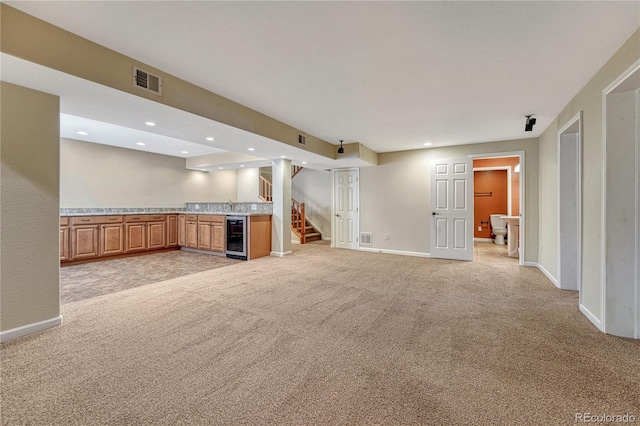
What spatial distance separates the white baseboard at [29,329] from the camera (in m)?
2.21

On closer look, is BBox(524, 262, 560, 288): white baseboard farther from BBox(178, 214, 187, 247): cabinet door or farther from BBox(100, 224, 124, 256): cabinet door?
BBox(100, 224, 124, 256): cabinet door

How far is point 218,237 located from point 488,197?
828 centimetres

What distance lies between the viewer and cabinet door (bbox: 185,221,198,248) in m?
6.64

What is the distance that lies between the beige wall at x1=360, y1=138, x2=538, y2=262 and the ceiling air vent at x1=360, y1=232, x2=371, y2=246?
0.34 ft

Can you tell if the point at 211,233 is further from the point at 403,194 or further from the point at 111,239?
the point at 403,194

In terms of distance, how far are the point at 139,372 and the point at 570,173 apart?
5.33 m

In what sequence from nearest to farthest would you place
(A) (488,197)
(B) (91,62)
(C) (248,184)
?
(B) (91,62), (A) (488,197), (C) (248,184)

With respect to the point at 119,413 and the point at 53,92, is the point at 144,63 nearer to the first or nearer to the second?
the point at 53,92

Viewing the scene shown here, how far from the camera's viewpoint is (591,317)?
2.64 metres

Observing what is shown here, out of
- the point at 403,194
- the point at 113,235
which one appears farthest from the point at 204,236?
the point at 403,194

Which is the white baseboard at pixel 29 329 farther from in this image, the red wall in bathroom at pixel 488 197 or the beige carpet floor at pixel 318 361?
the red wall in bathroom at pixel 488 197

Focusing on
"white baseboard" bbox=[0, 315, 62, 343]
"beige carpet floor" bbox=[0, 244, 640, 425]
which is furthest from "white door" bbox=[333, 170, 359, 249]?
"white baseboard" bbox=[0, 315, 62, 343]

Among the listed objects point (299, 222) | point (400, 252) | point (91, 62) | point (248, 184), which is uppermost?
point (91, 62)

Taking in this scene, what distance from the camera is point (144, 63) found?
2545mm
